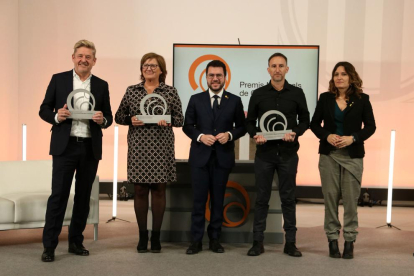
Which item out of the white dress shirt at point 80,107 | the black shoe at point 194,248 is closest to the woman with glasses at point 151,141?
the black shoe at point 194,248

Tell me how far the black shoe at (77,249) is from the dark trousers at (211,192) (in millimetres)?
887

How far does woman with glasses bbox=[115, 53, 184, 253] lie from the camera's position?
415 centimetres

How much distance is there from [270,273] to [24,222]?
87.4 inches

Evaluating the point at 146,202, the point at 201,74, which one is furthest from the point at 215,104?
the point at 201,74

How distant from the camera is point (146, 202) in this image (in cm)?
426

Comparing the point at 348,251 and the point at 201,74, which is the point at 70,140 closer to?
the point at 348,251

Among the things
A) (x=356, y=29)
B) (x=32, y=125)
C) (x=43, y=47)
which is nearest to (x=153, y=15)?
(x=43, y=47)

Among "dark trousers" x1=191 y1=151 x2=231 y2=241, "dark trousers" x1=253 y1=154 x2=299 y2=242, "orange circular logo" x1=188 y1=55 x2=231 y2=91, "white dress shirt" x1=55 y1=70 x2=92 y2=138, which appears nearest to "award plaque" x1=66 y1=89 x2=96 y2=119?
"white dress shirt" x1=55 y1=70 x2=92 y2=138

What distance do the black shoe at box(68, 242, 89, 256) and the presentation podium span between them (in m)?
0.77

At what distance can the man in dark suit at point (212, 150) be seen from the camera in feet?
13.9

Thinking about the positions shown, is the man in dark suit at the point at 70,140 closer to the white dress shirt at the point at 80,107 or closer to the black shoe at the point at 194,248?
the white dress shirt at the point at 80,107

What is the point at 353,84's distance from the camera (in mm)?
4199

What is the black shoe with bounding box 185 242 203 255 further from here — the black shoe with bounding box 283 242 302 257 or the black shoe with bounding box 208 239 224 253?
the black shoe with bounding box 283 242 302 257

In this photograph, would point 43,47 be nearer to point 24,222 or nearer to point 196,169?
point 24,222
